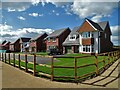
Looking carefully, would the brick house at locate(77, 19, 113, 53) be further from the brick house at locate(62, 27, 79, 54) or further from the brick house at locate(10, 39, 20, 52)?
the brick house at locate(10, 39, 20, 52)

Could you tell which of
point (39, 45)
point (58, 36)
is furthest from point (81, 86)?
point (39, 45)

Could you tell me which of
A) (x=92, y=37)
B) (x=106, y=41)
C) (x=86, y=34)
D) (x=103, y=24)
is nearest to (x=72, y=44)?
(x=86, y=34)

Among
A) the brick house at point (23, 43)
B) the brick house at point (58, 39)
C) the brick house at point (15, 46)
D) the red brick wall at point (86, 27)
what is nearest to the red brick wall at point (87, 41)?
the red brick wall at point (86, 27)

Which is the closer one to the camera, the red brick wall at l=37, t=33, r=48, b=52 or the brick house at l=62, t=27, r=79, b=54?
the brick house at l=62, t=27, r=79, b=54

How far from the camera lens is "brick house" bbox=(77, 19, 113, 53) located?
38.4m

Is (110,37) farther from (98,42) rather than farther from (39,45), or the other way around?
(39,45)

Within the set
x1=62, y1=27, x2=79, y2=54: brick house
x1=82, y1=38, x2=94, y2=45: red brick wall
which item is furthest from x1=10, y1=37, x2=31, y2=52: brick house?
x1=82, y1=38, x2=94, y2=45: red brick wall

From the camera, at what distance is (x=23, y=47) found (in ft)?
275

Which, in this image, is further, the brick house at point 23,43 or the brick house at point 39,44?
the brick house at point 23,43

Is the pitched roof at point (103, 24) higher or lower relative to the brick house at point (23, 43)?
higher

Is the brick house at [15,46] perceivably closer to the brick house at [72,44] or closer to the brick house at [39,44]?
the brick house at [39,44]

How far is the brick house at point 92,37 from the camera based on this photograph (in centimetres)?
3844

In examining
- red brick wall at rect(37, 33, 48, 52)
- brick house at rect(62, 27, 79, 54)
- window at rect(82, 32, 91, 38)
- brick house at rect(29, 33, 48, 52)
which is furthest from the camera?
red brick wall at rect(37, 33, 48, 52)

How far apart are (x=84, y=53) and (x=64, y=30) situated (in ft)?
53.7
